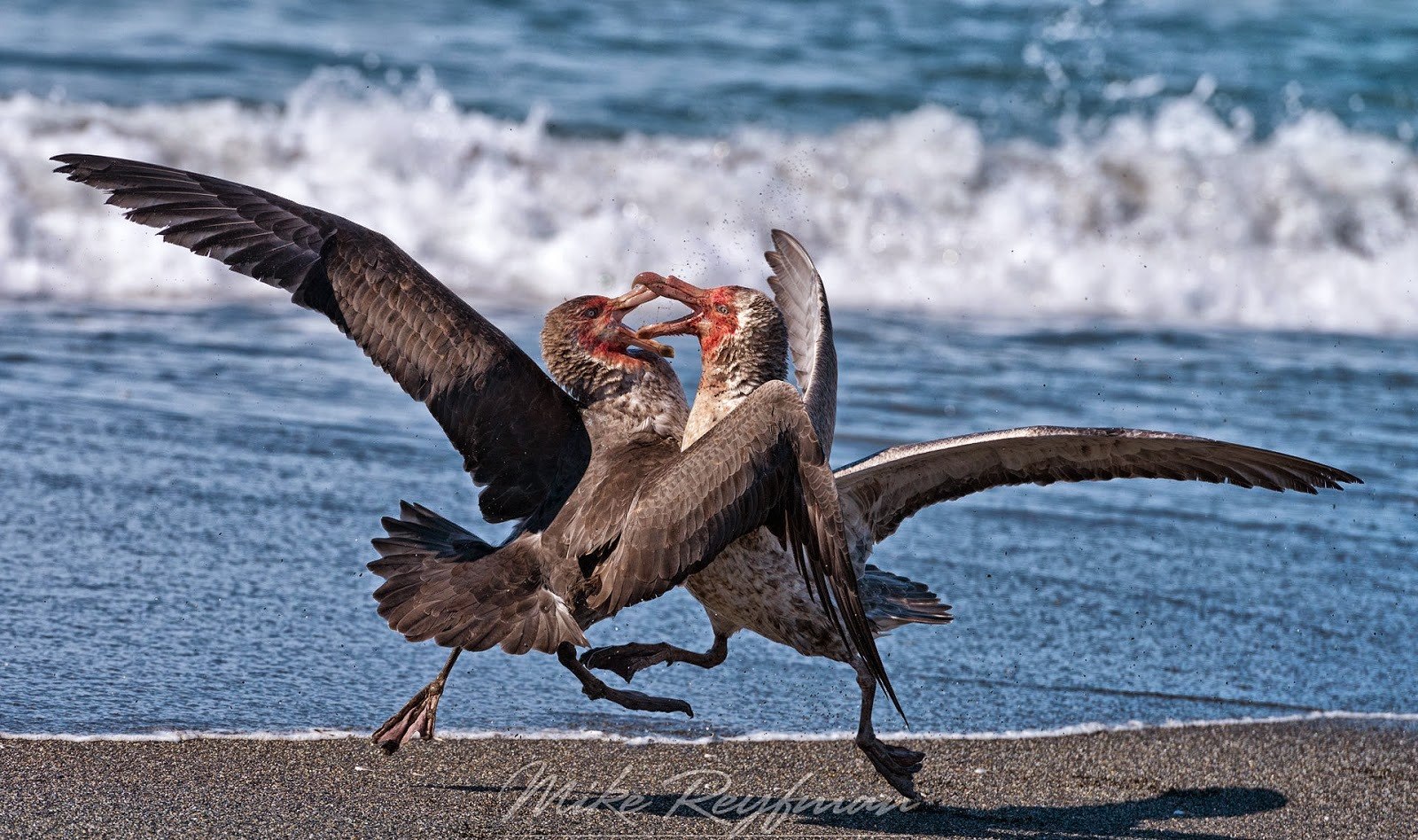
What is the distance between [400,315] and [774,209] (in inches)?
329

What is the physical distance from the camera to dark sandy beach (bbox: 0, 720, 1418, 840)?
379 centimetres

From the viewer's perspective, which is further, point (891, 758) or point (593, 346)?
point (593, 346)

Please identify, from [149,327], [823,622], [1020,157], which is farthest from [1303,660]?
[1020,157]

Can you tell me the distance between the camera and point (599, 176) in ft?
41.1

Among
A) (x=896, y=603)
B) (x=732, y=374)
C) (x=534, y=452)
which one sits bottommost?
(x=896, y=603)

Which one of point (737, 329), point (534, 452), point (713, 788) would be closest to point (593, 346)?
point (534, 452)

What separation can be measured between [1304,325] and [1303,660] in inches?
247

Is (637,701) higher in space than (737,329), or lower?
lower

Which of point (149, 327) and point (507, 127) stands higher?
point (507, 127)

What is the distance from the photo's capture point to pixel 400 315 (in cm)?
444

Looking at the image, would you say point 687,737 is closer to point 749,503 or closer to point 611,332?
point 749,503

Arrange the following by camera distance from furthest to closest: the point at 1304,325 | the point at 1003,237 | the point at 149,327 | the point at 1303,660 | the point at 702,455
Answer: the point at 1003,237, the point at 1304,325, the point at 149,327, the point at 1303,660, the point at 702,455

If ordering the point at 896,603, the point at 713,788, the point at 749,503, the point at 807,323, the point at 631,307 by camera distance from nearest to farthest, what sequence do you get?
the point at 749,503, the point at 713,788, the point at 896,603, the point at 631,307, the point at 807,323

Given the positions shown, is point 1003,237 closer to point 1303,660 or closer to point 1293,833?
point 1303,660
